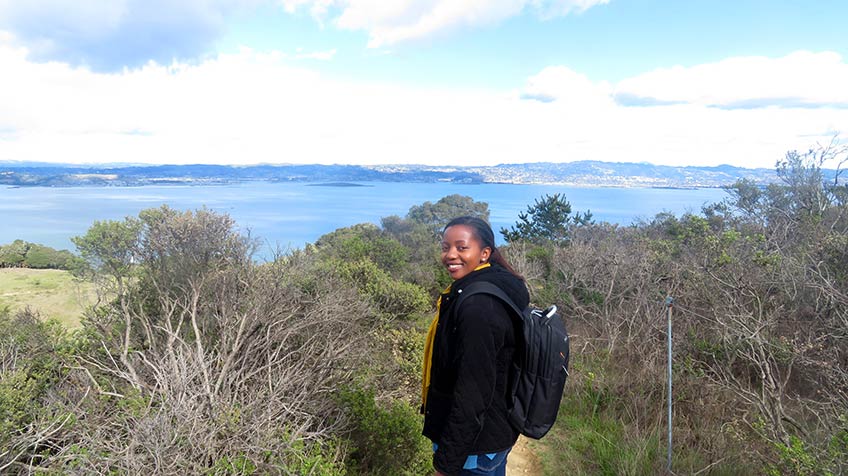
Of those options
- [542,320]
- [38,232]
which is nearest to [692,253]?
[542,320]

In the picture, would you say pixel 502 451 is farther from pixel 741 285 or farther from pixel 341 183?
pixel 341 183

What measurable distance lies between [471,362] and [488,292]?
0.27 metres

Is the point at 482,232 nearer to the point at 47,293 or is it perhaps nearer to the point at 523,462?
the point at 523,462

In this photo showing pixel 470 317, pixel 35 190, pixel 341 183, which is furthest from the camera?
pixel 341 183

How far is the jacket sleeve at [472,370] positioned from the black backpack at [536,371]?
0.08 metres

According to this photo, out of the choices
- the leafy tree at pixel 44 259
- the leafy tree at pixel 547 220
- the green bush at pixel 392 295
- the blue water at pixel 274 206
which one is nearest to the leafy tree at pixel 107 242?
the green bush at pixel 392 295

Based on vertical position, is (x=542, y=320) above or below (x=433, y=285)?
above

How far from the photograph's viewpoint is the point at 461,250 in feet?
6.21

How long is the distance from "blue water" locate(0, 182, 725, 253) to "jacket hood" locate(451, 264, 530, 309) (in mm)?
32500

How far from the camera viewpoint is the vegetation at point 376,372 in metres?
2.72

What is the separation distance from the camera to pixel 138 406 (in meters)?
2.80

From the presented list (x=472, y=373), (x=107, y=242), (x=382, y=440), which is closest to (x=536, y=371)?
(x=472, y=373)

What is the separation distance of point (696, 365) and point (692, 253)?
450 cm

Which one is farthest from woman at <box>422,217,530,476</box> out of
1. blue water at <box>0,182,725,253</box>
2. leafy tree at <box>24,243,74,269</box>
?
blue water at <box>0,182,725,253</box>
